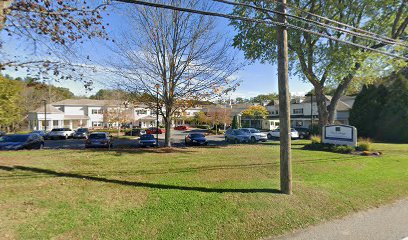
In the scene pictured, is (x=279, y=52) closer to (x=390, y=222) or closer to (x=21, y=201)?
(x=390, y=222)

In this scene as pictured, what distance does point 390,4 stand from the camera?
61.3 feet

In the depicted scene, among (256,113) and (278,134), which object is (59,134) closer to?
(278,134)

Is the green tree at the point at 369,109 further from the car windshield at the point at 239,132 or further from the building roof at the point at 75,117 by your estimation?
the building roof at the point at 75,117

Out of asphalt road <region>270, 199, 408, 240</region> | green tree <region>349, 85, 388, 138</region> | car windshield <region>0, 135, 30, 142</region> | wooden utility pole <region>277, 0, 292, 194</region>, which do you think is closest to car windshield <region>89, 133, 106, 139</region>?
car windshield <region>0, 135, 30, 142</region>

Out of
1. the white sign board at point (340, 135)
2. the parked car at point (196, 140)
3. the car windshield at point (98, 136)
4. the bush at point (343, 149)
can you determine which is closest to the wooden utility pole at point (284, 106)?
the bush at point (343, 149)

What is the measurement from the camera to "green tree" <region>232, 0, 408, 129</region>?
18.2m

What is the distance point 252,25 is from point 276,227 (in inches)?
752

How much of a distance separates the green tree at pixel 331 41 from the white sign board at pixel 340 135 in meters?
3.96

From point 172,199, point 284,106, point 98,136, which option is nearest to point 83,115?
point 98,136

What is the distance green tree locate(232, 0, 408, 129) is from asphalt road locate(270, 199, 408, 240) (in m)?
14.6

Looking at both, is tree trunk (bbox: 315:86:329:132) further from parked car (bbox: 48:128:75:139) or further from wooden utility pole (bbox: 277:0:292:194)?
parked car (bbox: 48:128:75:139)

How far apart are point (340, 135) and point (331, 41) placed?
7.81 meters

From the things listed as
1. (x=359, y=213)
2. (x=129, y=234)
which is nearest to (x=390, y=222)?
(x=359, y=213)

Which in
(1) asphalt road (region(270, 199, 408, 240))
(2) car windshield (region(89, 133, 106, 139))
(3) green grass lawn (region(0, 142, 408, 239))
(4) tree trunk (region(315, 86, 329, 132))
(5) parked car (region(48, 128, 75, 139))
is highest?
(4) tree trunk (region(315, 86, 329, 132))
